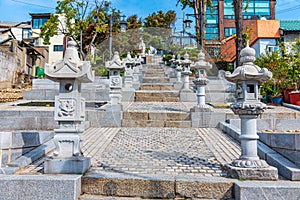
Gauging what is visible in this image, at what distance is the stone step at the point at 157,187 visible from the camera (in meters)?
3.39

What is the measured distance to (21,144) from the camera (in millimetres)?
4340

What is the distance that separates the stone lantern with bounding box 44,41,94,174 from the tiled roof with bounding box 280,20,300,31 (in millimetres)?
23260

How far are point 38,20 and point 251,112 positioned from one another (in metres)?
38.6

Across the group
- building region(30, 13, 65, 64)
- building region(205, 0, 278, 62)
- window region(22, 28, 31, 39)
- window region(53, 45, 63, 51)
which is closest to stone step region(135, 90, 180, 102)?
building region(205, 0, 278, 62)

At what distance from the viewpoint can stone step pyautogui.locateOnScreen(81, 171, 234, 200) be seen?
3.39m

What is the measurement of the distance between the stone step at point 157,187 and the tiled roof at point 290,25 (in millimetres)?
22968

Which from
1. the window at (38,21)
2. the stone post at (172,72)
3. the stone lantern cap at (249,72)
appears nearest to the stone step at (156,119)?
the stone lantern cap at (249,72)

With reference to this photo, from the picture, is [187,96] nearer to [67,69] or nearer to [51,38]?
[67,69]

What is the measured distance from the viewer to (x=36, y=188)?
10.9ft

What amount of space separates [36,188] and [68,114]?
3.76 ft

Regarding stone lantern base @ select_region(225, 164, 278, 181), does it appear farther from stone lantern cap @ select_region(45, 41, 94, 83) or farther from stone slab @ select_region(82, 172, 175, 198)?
stone lantern cap @ select_region(45, 41, 94, 83)

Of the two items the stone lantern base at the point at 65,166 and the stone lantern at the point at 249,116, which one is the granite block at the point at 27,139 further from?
the stone lantern at the point at 249,116

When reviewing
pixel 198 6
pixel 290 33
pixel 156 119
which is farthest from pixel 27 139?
pixel 290 33

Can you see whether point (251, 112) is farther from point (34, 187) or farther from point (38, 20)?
point (38, 20)
